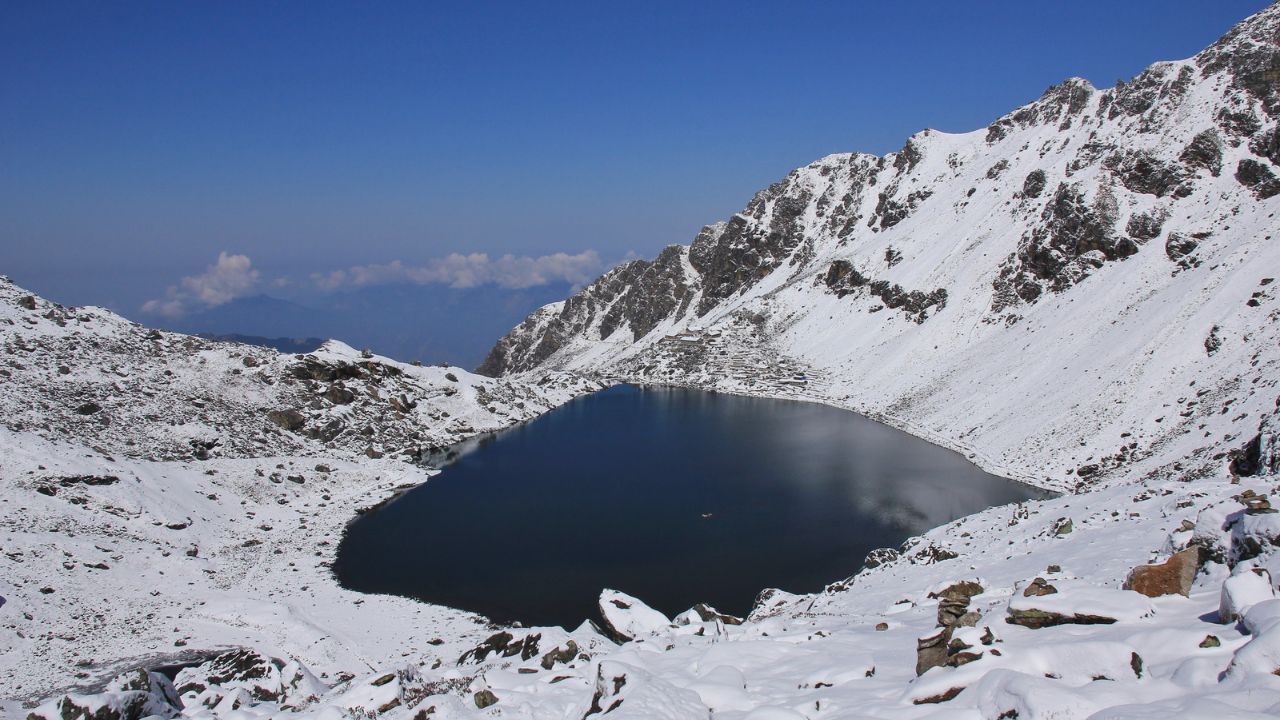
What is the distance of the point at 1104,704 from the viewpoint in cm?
1101

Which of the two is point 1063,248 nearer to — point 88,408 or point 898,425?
point 898,425

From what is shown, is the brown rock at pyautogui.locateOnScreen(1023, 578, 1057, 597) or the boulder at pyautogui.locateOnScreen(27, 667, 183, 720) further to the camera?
the boulder at pyautogui.locateOnScreen(27, 667, 183, 720)

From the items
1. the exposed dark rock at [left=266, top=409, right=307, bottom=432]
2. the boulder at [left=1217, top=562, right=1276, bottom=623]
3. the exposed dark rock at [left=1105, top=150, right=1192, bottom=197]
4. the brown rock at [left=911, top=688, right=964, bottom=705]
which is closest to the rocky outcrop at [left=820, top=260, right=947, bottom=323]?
the exposed dark rock at [left=1105, top=150, right=1192, bottom=197]

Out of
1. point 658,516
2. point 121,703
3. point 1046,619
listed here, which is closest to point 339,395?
point 658,516

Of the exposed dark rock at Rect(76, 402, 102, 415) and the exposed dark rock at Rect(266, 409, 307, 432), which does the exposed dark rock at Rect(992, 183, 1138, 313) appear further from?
the exposed dark rock at Rect(76, 402, 102, 415)

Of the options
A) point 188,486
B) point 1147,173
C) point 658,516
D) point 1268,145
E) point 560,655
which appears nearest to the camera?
point 560,655

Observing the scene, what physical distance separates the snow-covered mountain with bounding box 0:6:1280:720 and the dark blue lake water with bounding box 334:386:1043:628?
3.77 meters

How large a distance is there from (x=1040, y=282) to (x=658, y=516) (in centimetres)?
6879

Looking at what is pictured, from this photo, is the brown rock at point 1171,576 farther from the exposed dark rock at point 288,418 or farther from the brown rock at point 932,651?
the exposed dark rock at point 288,418

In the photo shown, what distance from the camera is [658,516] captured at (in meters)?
52.2

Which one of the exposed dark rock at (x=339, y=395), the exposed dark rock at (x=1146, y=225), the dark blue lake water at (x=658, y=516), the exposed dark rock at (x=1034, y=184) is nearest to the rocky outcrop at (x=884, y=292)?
the exposed dark rock at (x=1034, y=184)

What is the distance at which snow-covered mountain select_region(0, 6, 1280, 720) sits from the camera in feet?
50.5

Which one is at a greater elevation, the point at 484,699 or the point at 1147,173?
the point at 1147,173

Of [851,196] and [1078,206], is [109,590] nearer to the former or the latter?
[1078,206]
